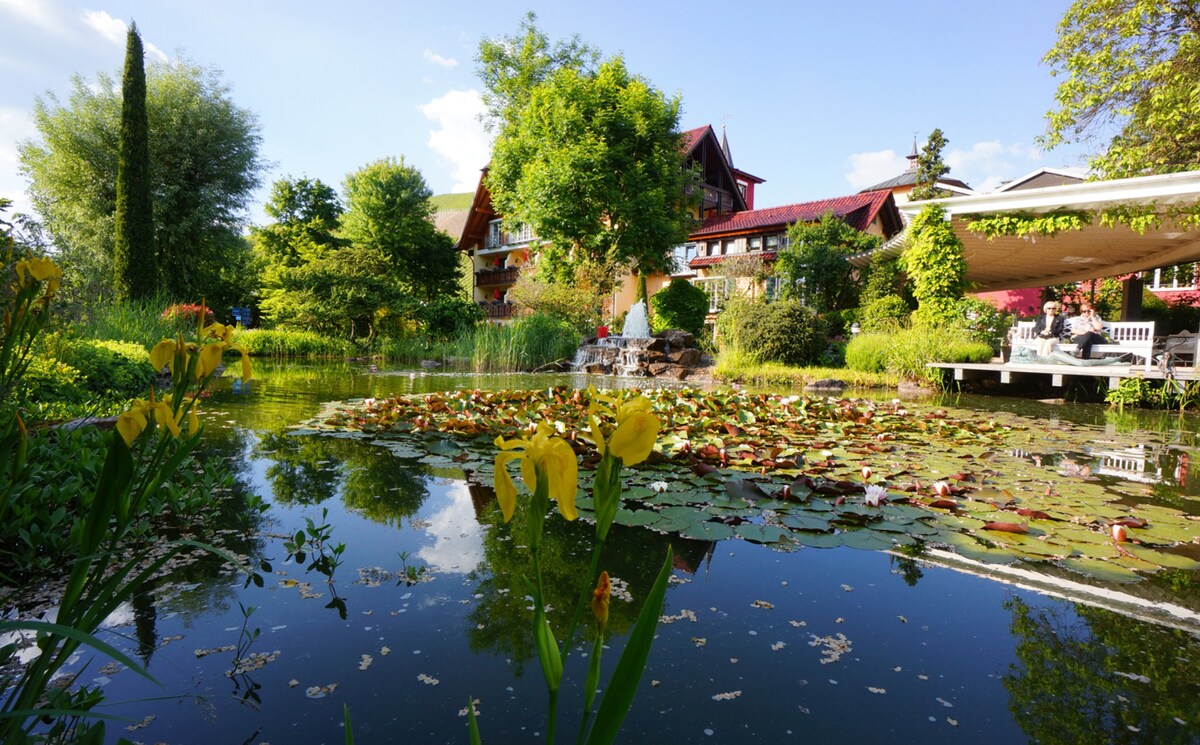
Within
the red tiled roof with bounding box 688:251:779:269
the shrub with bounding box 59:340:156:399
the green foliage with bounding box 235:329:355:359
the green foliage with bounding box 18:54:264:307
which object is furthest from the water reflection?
the red tiled roof with bounding box 688:251:779:269

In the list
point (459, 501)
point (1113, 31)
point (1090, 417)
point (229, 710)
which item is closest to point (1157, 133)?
point (1113, 31)

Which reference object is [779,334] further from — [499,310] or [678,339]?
[499,310]

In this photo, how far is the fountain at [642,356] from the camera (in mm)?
13031

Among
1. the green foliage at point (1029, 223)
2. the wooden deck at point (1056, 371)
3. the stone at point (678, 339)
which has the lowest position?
the wooden deck at point (1056, 371)

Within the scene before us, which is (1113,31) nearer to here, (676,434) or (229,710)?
(676,434)

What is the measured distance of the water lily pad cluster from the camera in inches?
90.6

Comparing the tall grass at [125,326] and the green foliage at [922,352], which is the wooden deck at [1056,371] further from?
the tall grass at [125,326]

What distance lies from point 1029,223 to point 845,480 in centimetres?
873

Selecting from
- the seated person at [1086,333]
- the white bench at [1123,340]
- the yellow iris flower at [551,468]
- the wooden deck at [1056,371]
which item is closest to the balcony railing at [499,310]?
the wooden deck at [1056,371]

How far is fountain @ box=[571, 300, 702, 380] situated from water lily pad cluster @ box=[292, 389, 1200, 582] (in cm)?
746

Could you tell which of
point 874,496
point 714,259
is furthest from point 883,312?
point 874,496

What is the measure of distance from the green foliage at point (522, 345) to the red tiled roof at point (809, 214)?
1139 cm

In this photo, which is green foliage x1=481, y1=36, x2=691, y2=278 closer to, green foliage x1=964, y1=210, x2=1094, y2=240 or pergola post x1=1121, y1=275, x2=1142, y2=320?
green foliage x1=964, y1=210, x2=1094, y2=240

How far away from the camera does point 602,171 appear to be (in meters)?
17.4
